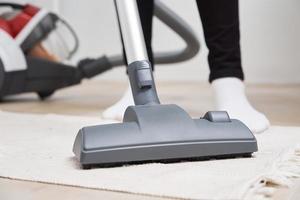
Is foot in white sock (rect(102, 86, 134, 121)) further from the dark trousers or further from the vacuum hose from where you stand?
the vacuum hose

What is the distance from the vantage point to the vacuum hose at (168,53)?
5.24 ft

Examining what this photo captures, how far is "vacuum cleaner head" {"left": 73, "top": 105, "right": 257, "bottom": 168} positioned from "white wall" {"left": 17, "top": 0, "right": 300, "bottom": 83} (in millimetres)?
1487

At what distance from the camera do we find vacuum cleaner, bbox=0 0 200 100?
1.53 meters

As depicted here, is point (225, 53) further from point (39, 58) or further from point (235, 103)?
point (39, 58)

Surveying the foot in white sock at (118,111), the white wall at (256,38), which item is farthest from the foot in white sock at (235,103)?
the white wall at (256,38)

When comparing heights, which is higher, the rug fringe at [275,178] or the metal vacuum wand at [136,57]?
the metal vacuum wand at [136,57]

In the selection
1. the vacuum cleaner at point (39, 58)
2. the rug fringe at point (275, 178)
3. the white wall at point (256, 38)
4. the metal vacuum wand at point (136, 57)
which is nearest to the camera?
the rug fringe at point (275, 178)

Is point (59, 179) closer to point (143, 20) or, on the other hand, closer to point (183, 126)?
point (183, 126)

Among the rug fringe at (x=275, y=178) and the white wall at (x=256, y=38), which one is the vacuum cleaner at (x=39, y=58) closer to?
the white wall at (x=256, y=38)

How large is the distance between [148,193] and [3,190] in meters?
0.19

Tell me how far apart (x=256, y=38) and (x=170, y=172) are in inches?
66.1

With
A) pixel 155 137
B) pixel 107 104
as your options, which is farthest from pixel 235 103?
pixel 107 104

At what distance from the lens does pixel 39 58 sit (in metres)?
1.64

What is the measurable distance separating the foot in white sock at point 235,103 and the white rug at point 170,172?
0.11 meters
